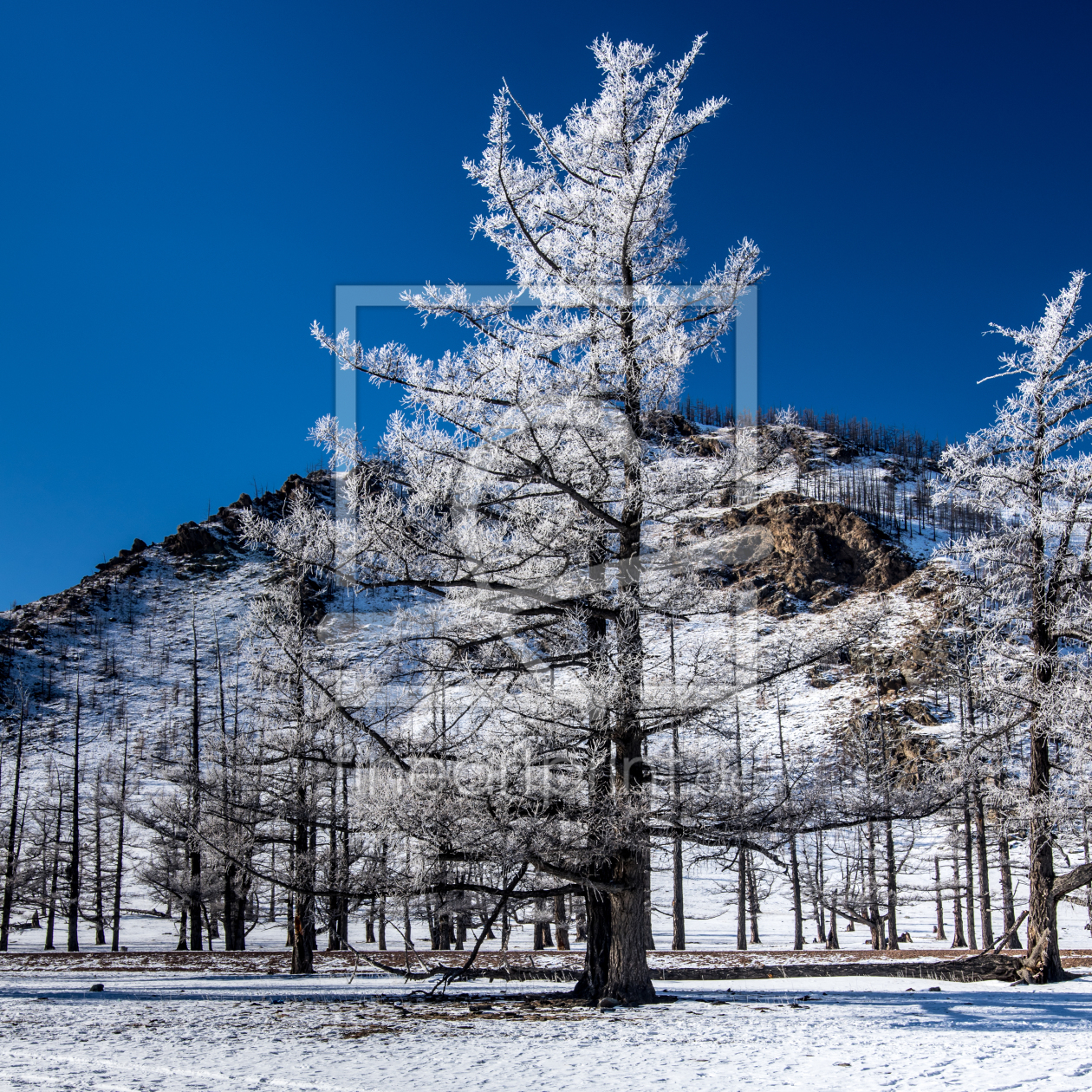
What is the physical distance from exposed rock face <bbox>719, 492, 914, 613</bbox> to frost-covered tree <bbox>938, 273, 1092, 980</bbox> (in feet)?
250

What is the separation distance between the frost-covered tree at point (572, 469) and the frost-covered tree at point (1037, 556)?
20.7 feet

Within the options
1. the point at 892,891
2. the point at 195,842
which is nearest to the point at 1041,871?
the point at 892,891

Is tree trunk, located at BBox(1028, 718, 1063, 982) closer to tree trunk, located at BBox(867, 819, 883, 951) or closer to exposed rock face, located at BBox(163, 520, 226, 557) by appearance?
tree trunk, located at BBox(867, 819, 883, 951)

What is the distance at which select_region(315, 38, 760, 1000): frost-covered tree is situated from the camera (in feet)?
26.0

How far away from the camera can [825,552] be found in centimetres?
10119

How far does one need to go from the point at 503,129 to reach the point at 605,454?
338 centimetres

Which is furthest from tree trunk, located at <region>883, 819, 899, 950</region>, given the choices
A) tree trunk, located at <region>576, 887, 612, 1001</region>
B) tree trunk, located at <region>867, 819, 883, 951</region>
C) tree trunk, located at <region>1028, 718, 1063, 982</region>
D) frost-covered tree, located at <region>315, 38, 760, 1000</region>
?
frost-covered tree, located at <region>315, 38, 760, 1000</region>

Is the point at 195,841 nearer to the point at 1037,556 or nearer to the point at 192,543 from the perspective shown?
the point at 1037,556

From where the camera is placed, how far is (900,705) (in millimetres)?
53344

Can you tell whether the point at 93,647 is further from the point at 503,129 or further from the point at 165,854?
the point at 503,129

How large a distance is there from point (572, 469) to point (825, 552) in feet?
325

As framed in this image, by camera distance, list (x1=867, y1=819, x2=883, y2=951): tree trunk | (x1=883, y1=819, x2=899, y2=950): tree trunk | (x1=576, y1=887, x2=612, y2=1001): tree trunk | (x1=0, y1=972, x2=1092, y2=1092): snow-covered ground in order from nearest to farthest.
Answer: (x1=0, y1=972, x2=1092, y2=1092): snow-covered ground < (x1=576, y1=887, x2=612, y2=1001): tree trunk < (x1=883, y1=819, x2=899, y2=950): tree trunk < (x1=867, y1=819, x2=883, y2=951): tree trunk

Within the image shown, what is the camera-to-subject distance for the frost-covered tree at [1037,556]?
12.0 metres

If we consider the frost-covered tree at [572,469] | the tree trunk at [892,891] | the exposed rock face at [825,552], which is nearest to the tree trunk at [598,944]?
the frost-covered tree at [572,469]
